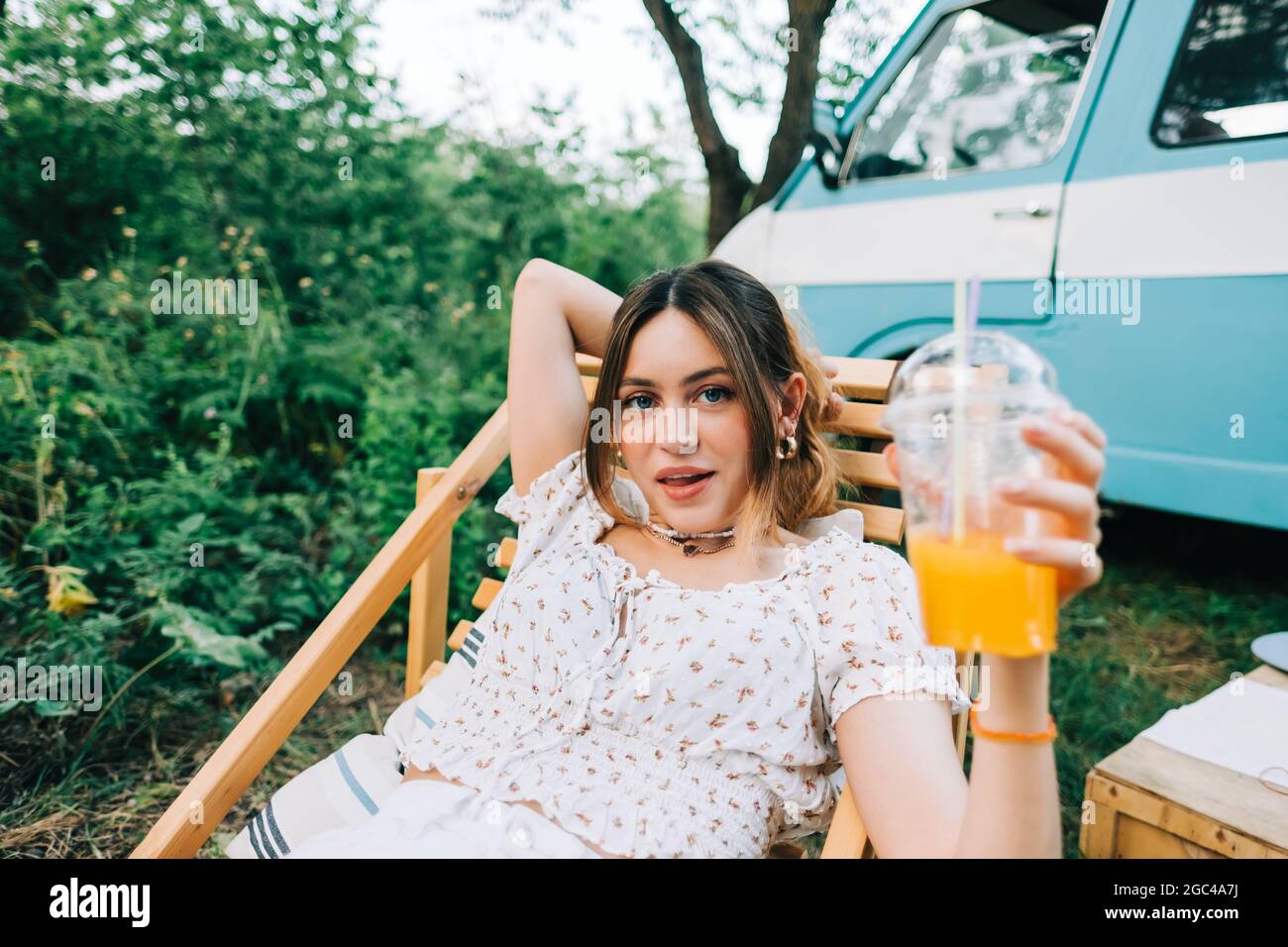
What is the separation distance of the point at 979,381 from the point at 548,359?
1334 mm

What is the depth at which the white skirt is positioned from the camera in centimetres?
147

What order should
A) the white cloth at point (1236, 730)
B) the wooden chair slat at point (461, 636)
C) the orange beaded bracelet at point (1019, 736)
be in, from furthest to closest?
the wooden chair slat at point (461, 636) → the white cloth at point (1236, 730) → the orange beaded bracelet at point (1019, 736)

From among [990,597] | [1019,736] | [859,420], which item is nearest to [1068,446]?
[990,597]

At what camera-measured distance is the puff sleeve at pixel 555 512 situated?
1991mm

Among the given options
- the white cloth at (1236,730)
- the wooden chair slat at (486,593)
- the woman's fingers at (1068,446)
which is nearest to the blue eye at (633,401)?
the wooden chair slat at (486,593)

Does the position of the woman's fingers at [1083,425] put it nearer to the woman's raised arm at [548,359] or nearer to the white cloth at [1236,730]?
the white cloth at [1236,730]

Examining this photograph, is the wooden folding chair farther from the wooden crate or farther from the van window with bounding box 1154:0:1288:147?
the van window with bounding box 1154:0:1288:147

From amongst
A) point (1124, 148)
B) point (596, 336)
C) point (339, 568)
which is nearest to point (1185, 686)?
point (1124, 148)

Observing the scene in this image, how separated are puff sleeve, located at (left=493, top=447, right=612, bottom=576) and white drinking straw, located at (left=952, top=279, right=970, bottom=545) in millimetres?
1144

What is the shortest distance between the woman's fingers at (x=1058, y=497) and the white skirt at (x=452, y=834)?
38.7 inches

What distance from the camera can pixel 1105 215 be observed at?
2.86 metres

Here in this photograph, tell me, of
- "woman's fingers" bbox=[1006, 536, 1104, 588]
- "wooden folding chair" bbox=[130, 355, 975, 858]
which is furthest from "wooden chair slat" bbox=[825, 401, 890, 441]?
"woman's fingers" bbox=[1006, 536, 1104, 588]

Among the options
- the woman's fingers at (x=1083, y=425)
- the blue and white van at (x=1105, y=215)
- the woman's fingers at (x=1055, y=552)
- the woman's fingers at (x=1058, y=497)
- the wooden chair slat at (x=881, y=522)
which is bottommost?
the wooden chair slat at (x=881, y=522)
